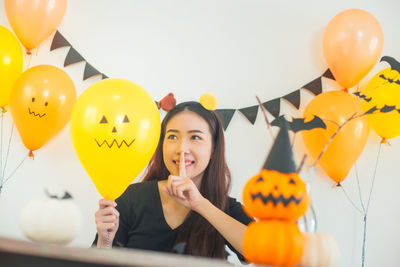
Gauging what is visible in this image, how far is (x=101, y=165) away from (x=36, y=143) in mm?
763

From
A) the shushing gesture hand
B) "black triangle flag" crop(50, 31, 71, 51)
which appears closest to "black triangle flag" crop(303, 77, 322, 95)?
the shushing gesture hand

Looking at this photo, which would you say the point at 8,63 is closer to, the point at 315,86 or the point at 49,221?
the point at 49,221

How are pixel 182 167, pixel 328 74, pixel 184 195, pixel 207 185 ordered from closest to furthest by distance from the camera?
pixel 184 195 < pixel 182 167 < pixel 207 185 < pixel 328 74

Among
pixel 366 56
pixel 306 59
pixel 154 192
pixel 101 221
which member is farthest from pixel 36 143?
pixel 366 56

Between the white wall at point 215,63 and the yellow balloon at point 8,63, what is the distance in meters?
0.28

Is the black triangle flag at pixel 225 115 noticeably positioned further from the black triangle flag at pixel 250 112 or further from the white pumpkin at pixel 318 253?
the white pumpkin at pixel 318 253

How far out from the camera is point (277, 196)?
94 cm

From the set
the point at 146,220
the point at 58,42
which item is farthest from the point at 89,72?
the point at 146,220

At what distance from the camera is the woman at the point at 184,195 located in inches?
66.8

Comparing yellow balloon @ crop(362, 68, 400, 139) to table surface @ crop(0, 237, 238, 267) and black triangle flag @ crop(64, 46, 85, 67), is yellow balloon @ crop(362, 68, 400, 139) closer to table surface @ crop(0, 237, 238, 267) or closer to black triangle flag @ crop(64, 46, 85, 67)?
table surface @ crop(0, 237, 238, 267)

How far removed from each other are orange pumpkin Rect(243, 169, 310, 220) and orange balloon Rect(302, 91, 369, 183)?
2.73 feet

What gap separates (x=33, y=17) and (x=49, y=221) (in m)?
1.37

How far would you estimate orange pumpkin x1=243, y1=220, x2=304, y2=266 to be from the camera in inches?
36.0

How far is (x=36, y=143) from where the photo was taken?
2.05 metres
